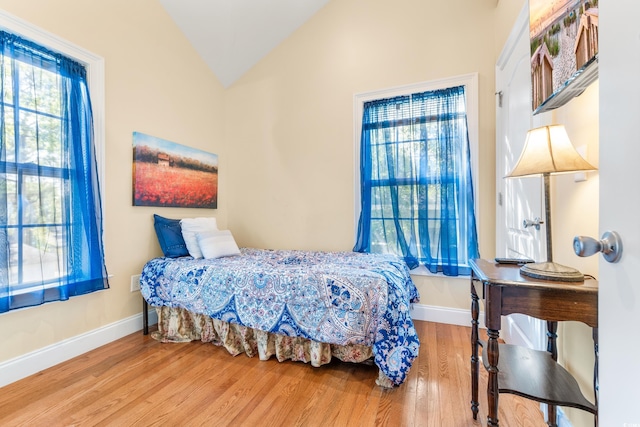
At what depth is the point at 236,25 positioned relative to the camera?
10.2 ft

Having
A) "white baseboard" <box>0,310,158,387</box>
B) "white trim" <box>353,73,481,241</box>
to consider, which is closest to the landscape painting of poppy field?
"white baseboard" <box>0,310,158,387</box>

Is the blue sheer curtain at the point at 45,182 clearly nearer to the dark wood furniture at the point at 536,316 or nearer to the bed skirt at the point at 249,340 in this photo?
the bed skirt at the point at 249,340

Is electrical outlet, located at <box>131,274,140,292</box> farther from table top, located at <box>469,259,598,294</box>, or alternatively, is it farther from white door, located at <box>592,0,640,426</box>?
white door, located at <box>592,0,640,426</box>

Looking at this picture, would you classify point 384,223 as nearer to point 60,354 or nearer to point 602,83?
point 602,83

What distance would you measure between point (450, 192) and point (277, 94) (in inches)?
90.5

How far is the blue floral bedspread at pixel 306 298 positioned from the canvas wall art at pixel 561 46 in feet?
4.37

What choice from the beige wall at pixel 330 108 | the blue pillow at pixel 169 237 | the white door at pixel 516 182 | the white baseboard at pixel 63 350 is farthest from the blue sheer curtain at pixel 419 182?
the white baseboard at pixel 63 350

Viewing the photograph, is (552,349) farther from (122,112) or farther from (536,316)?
(122,112)

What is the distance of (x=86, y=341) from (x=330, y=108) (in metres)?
3.09

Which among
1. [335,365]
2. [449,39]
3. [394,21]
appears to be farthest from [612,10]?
[394,21]

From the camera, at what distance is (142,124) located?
264 centimetres

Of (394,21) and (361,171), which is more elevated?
(394,21)

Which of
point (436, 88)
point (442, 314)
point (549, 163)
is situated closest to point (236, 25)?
point (436, 88)

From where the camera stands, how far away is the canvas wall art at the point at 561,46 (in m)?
1.08
